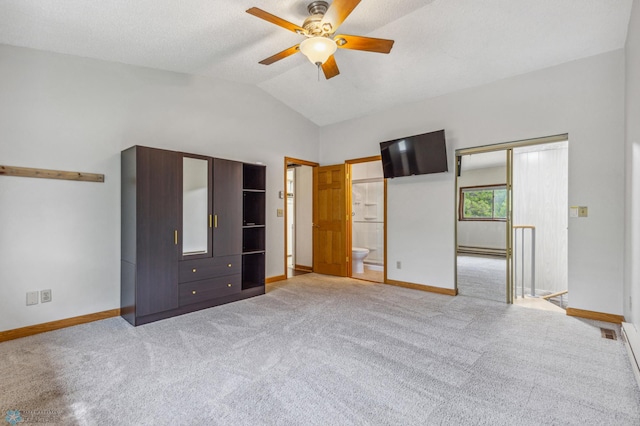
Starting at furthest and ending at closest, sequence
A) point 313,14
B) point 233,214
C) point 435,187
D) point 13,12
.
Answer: point 435,187 < point 233,214 < point 313,14 < point 13,12

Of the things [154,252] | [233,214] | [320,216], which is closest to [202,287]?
[154,252]

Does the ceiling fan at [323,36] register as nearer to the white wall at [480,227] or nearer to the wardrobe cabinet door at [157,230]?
the wardrobe cabinet door at [157,230]

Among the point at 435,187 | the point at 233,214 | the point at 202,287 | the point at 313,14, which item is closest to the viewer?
the point at 313,14

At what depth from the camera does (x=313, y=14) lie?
8.77 ft

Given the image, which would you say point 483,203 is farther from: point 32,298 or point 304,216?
point 32,298

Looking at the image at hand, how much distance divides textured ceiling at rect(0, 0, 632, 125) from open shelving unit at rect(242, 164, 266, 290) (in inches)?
54.5

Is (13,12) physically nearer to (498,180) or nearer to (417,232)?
(417,232)

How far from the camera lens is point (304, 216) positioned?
19.6ft

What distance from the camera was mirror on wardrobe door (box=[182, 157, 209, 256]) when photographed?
3477 millimetres

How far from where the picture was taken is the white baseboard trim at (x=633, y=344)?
204 cm

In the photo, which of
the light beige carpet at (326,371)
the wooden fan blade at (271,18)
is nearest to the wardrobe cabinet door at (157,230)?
the light beige carpet at (326,371)

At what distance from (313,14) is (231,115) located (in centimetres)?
214

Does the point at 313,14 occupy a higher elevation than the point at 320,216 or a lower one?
higher

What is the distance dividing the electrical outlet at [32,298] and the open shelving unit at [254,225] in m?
2.13
